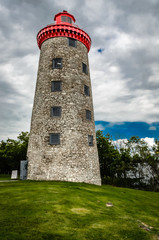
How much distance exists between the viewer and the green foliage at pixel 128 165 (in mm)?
34562

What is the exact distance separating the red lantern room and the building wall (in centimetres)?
81

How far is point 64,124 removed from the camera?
21250 mm

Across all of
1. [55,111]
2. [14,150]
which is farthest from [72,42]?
[14,150]

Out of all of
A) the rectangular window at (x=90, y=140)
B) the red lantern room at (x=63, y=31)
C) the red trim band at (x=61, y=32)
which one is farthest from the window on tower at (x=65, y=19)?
the rectangular window at (x=90, y=140)

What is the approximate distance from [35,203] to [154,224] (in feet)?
21.1

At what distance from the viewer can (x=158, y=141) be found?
36.2m

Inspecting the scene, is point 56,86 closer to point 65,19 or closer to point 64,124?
point 64,124

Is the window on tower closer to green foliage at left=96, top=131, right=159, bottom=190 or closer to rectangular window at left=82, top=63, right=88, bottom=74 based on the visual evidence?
rectangular window at left=82, top=63, right=88, bottom=74

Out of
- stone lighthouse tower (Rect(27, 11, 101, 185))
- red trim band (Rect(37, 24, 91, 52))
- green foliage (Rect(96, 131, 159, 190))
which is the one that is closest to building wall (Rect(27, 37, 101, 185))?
stone lighthouse tower (Rect(27, 11, 101, 185))

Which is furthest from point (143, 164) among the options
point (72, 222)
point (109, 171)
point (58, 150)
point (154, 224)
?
point (72, 222)

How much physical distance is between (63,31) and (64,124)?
41.4 ft

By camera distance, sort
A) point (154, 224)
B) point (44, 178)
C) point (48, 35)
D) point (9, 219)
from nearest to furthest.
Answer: point (9, 219) → point (154, 224) → point (44, 178) → point (48, 35)

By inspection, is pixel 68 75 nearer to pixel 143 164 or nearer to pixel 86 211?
pixel 86 211

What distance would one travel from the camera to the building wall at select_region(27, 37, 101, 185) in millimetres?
20125
